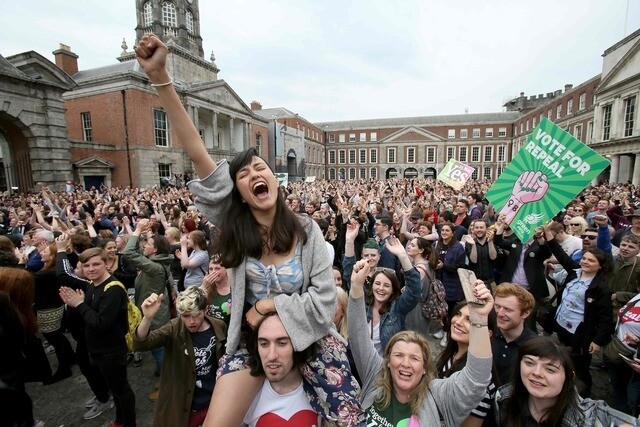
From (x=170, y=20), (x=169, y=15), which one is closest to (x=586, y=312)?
(x=170, y=20)

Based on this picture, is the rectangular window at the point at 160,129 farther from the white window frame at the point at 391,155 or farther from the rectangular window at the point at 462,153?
the rectangular window at the point at 462,153

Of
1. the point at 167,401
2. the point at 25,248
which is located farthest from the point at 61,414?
the point at 25,248

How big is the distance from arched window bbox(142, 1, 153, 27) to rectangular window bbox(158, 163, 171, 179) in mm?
14646

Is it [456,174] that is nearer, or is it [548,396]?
[548,396]

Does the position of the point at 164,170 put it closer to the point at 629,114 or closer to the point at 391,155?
the point at 629,114

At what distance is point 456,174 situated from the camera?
12.8 meters

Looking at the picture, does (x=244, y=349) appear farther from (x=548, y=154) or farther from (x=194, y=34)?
(x=194, y=34)

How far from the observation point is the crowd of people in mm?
1587

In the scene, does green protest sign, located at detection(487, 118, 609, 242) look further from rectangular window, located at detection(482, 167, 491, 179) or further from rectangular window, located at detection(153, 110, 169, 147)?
rectangular window, located at detection(482, 167, 491, 179)

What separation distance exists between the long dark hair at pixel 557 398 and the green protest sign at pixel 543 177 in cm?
262

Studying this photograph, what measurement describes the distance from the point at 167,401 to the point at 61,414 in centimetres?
195

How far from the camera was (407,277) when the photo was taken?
301 centimetres

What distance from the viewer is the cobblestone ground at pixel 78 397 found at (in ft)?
11.1

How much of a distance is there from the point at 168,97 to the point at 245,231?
2.55 feet
